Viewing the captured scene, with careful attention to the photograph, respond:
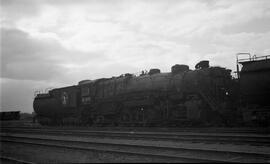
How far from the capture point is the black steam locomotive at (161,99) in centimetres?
2084

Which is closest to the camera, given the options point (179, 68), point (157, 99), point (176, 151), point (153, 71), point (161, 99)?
point (176, 151)

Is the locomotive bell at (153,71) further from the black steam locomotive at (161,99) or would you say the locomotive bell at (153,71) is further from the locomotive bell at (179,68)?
the locomotive bell at (179,68)

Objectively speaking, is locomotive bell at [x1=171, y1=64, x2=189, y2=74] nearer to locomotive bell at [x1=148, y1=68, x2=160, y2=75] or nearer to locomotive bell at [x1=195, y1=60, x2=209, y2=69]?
locomotive bell at [x1=195, y1=60, x2=209, y2=69]

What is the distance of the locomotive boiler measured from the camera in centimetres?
2106

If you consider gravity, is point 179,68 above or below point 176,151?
above

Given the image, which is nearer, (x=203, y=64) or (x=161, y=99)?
(x=203, y=64)

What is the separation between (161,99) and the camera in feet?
77.6

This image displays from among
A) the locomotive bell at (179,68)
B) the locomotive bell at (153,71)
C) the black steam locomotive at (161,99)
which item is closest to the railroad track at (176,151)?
the black steam locomotive at (161,99)

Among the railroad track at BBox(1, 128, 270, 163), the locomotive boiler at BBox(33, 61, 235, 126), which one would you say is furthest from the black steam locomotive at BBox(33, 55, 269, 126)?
the railroad track at BBox(1, 128, 270, 163)

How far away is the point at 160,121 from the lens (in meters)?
22.9

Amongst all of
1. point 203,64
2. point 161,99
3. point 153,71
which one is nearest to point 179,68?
point 203,64

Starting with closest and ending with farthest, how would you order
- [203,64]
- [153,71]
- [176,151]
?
[176,151] < [203,64] < [153,71]

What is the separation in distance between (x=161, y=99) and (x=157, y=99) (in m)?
0.31

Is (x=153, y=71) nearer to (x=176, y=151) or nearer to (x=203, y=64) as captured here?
(x=203, y=64)
